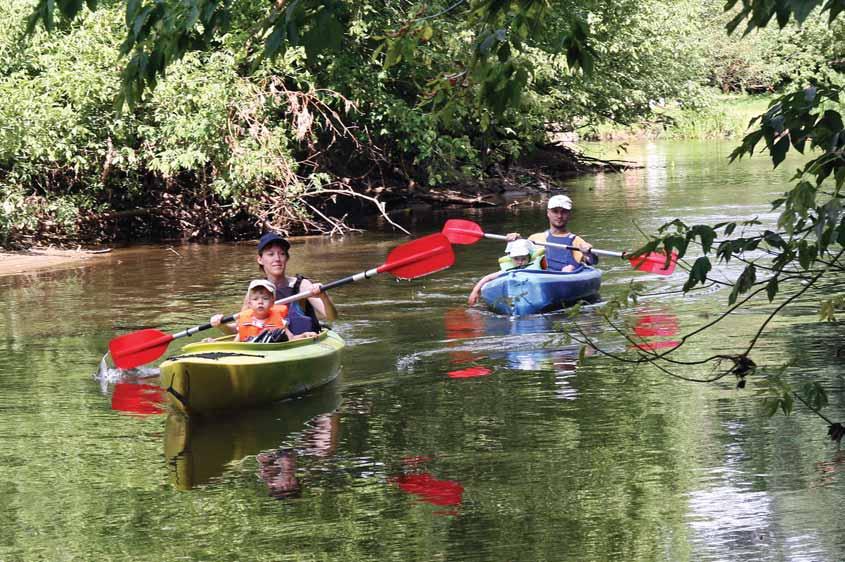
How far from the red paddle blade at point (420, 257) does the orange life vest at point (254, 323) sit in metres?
1.31

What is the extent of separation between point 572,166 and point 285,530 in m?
25.3

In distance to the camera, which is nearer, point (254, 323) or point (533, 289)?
point (254, 323)

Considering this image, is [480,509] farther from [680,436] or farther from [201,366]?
[201,366]

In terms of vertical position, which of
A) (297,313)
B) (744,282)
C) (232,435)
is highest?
(744,282)

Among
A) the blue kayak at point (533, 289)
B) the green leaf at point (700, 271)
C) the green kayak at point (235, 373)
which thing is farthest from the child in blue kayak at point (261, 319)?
the green leaf at point (700, 271)

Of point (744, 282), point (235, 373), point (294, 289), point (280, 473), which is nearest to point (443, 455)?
point (280, 473)

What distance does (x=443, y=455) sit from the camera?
643 cm

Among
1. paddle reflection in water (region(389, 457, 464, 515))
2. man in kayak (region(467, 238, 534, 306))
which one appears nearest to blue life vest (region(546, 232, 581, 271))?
man in kayak (region(467, 238, 534, 306))

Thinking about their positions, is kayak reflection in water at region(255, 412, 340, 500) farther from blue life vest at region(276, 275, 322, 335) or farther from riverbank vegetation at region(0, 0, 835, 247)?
riverbank vegetation at region(0, 0, 835, 247)

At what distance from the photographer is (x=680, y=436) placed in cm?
653

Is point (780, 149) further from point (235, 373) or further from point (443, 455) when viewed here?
point (235, 373)

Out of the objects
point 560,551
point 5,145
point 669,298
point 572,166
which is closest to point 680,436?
point 560,551

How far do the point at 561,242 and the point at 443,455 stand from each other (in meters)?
5.73

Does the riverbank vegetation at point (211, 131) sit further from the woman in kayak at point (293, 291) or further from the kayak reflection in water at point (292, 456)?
the kayak reflection in water at point (292, 456)
